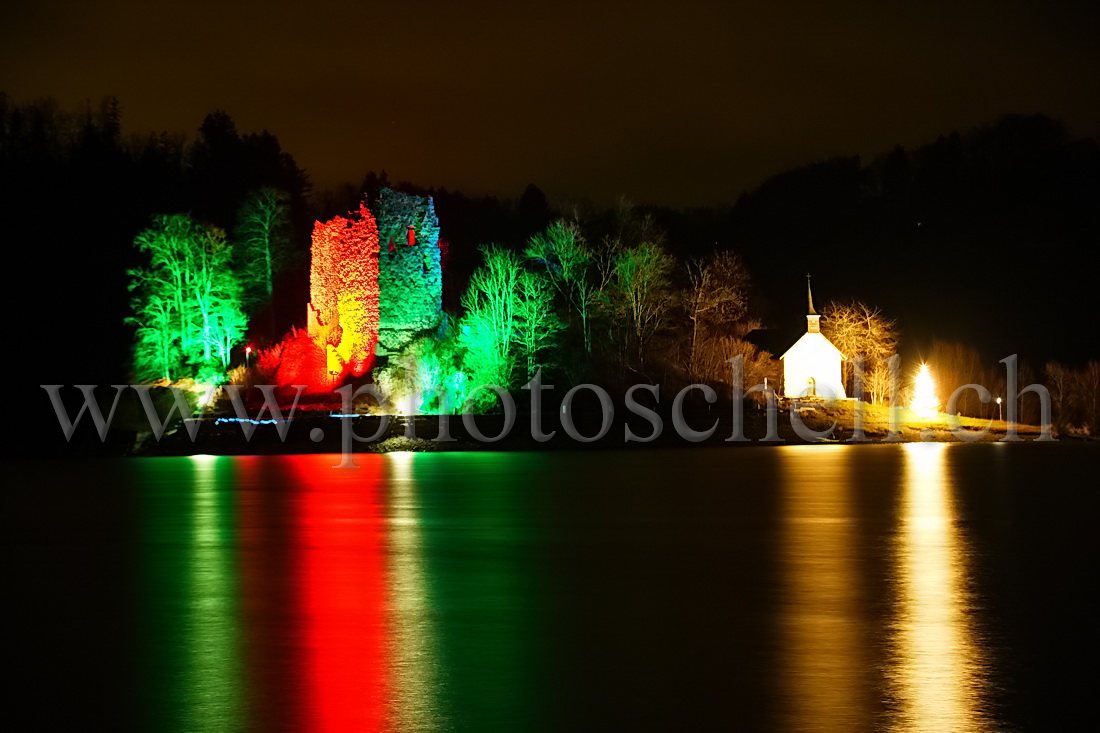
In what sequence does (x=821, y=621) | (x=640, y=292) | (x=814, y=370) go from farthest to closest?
(x=814, y=370)
(x=640, y=292)
(x=821, y=621)

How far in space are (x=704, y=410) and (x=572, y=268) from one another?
1111 cm

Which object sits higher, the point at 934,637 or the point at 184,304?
the point at 184,304

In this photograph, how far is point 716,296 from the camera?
2504 inches

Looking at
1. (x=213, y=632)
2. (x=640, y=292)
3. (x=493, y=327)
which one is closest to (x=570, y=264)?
(x=640, y=292)

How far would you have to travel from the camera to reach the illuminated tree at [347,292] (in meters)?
59.7

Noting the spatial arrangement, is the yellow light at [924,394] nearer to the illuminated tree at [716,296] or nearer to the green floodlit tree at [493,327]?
the illuminated tree at [716,296]

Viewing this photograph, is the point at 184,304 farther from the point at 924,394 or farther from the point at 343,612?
the point at 343,612

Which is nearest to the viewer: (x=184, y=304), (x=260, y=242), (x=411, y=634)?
(x=411, y=634)

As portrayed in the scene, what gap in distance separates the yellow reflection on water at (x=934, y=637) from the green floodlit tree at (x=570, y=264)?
4127 centimetres

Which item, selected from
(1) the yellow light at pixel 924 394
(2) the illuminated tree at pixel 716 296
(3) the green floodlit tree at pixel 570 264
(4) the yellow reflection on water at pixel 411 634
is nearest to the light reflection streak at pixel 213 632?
(4) the yellow reflection on water at pixel 411 634

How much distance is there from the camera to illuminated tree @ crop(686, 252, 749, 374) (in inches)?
2452

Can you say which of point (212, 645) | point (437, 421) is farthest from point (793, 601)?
point (437, 421)

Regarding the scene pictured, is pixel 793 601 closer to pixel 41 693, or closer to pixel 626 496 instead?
pixel 41 693

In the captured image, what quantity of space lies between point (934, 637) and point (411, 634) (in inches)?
202
